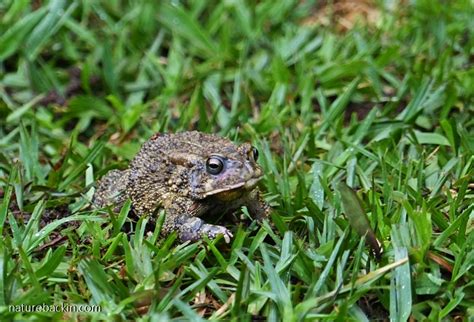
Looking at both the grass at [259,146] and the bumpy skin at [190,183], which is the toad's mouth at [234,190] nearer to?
the bumpy skin at [190,183]

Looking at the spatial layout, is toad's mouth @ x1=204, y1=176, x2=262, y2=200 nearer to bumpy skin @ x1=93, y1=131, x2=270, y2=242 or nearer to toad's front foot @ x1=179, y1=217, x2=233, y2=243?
bumpy skin @ x1=93, y1=131, x2=270, y2=242

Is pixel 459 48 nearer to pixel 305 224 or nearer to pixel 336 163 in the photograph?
pixel 336 163

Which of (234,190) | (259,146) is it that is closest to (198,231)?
(234,190)

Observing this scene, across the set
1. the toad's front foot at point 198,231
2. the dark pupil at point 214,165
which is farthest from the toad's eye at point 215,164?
the toad's front foot at point 198,231

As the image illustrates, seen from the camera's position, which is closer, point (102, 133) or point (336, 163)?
point (336, 163)

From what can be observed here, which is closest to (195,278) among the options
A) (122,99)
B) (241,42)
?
(122,99)

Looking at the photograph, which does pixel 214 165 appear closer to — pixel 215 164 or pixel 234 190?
pixel 215 164

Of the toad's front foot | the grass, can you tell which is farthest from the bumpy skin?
the grass
